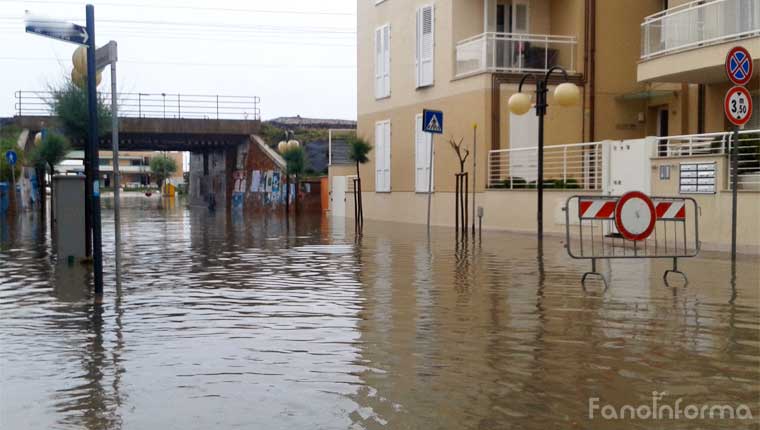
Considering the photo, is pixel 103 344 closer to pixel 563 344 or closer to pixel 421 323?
pixel 421 323

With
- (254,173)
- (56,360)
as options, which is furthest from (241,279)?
(254,173)

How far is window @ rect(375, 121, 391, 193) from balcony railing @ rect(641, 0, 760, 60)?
12.8 meters

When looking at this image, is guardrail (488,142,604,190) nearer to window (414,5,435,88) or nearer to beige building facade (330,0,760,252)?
beige building facade (330,0,760,252)

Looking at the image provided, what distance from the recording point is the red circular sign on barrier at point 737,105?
42.7ft

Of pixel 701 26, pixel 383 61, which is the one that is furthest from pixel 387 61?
pixel 701 26

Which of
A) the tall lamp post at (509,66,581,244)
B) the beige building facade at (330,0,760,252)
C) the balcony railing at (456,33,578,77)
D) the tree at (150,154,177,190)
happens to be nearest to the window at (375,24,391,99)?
the beige building facade at (330,0,760,252)

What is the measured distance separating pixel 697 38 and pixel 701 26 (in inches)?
11.5

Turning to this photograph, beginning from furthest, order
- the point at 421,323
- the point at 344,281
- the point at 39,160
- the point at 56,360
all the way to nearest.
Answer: the point at 39,160
the point at 344,281
the point at 421,323
the point at 56,360

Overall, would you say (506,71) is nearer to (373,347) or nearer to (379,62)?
(379,62)

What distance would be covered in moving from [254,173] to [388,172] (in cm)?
2063

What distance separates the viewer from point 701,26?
20.9 metres

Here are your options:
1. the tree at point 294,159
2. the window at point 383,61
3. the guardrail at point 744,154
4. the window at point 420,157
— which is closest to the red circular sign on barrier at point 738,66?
the guardrail at point 744,154

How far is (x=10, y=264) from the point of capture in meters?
15.2

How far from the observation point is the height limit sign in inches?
512
